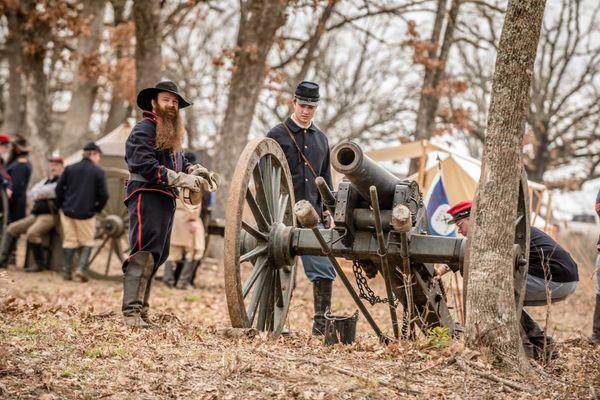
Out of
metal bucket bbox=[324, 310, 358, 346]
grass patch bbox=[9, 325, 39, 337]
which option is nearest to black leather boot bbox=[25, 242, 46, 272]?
grass patch bbox=[9, 325, 39, 337]

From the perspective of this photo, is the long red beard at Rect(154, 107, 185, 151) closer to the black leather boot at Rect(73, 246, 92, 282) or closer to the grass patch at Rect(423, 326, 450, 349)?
the grass patch at Rect(423, 326, 450, 349)

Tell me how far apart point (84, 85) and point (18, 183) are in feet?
26.9

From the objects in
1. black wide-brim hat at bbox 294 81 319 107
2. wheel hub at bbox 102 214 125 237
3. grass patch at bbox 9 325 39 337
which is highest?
black wide-brim hat at bbox 294 81 319 107

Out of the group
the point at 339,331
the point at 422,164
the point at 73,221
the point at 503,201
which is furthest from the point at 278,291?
the point at 422,164

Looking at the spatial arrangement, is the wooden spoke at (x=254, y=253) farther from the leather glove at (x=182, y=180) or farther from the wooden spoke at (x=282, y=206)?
the leather glove at (x=182, y=180)

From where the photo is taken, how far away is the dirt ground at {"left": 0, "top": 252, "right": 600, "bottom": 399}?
4344mm

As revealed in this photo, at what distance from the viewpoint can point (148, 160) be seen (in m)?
6.23

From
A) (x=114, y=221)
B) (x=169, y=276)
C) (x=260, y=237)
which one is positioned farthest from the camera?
(x=169, y=276)

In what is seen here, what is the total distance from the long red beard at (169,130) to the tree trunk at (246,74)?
796 centimetres

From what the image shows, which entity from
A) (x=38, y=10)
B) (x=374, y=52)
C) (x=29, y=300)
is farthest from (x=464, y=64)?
(x=29, y=300)

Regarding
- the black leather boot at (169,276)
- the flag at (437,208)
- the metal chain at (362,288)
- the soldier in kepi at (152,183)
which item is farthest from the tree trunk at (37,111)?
the metal chain at (362,288)

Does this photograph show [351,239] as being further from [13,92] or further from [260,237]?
[13,92]

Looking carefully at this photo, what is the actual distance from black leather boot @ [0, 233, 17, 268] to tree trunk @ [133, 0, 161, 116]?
9.37 feet

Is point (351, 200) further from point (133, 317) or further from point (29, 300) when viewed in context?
point (29, 300)
